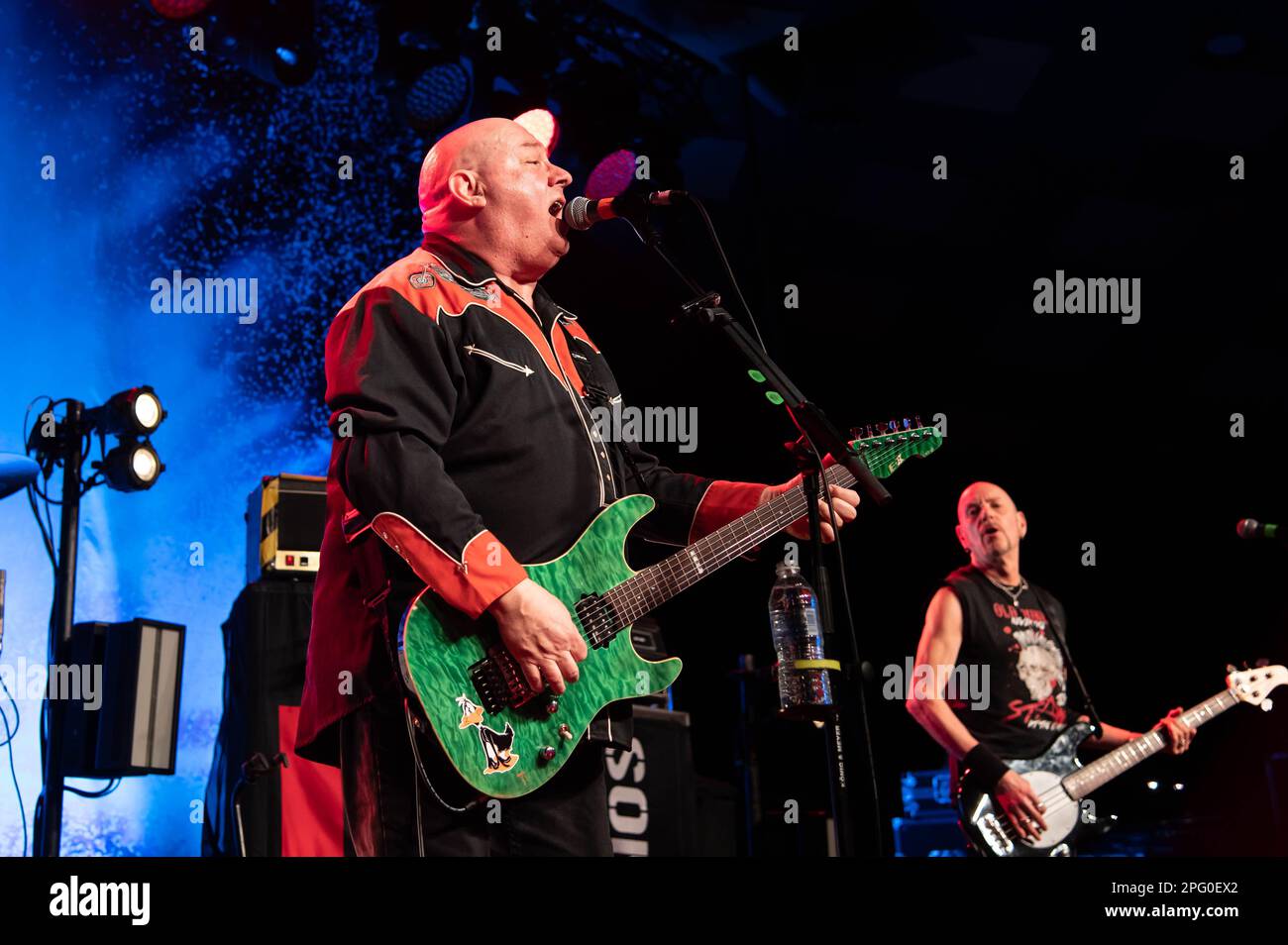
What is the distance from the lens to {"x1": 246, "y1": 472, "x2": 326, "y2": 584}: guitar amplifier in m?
4.25

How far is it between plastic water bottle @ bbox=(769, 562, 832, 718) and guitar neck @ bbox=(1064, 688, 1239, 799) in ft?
6.31

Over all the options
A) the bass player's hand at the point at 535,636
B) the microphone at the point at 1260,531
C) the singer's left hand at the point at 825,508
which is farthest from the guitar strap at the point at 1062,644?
the bass player's hand at the point at 535,636

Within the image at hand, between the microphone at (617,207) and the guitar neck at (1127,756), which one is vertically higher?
the microphone at (617,207)

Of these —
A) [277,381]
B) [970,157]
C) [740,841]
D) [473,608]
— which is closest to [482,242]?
[473,608]

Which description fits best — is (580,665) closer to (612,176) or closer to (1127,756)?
(612,176)

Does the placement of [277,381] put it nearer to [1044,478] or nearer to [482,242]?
[482,242]

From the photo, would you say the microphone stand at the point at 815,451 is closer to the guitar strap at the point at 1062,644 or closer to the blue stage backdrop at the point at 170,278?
the guitar strap at the point at 1062,644

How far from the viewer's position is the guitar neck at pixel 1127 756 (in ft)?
15.4

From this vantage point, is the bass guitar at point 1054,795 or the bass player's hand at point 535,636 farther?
the bass guitar at point 1054,795

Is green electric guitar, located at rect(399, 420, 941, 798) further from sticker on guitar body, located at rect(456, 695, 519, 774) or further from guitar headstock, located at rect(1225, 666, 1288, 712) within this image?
guitar headstock, located at rect(1225, 666, 1288, 712)

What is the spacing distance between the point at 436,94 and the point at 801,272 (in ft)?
8.13

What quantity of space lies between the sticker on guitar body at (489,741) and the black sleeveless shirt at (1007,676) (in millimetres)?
2823
